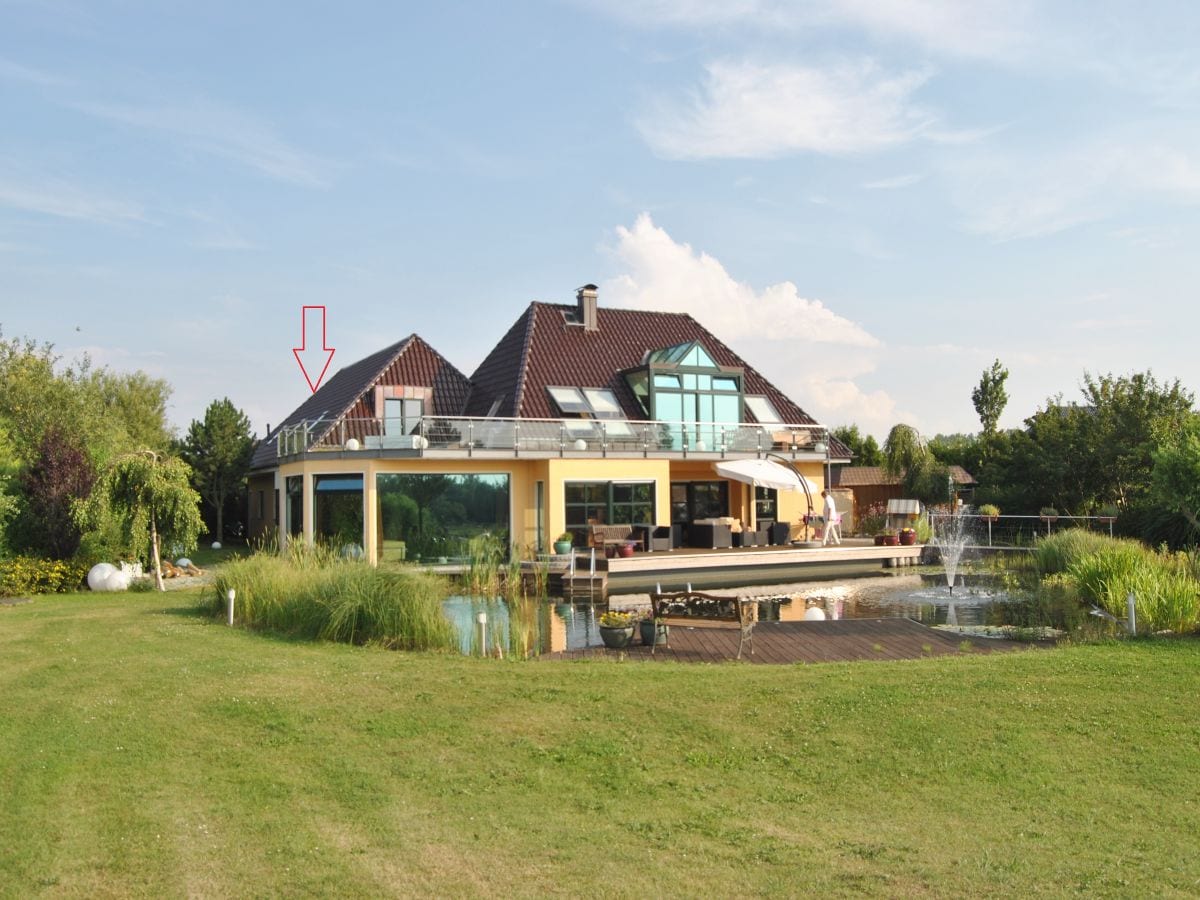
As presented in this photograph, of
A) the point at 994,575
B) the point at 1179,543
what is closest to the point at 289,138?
the point at 994,575

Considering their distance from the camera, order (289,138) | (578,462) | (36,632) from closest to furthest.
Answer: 1. (36,632)
2. (289,138)
3. (578,462)

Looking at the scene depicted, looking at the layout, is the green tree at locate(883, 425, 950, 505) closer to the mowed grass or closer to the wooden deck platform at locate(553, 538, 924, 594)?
the wooden deck platform at locate(553, 538, 924, 594)

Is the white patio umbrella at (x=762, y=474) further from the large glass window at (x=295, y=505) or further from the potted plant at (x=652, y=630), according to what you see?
the potted plant at (x=652, y=630)

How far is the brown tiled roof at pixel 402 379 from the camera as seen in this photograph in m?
26.0

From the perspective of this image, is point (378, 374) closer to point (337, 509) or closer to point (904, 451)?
point (337, 509)

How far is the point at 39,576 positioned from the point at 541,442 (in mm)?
10622

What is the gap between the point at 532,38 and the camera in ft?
42.5

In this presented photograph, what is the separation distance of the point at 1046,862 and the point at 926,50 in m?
10.7

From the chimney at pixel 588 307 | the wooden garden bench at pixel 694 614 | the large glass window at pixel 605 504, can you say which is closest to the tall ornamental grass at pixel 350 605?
the wooden garden bench at pixel 694 614

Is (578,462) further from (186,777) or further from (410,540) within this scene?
(186,777)

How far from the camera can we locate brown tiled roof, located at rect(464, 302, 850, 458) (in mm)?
26344

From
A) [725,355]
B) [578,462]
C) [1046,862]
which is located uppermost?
[725,355]

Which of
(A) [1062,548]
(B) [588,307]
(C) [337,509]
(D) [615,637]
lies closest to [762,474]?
(A) [1062,548]

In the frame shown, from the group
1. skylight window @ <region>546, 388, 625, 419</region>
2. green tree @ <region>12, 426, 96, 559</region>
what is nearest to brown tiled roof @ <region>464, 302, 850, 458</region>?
skylight window @ <region>546, 388, 625, 419</region>
